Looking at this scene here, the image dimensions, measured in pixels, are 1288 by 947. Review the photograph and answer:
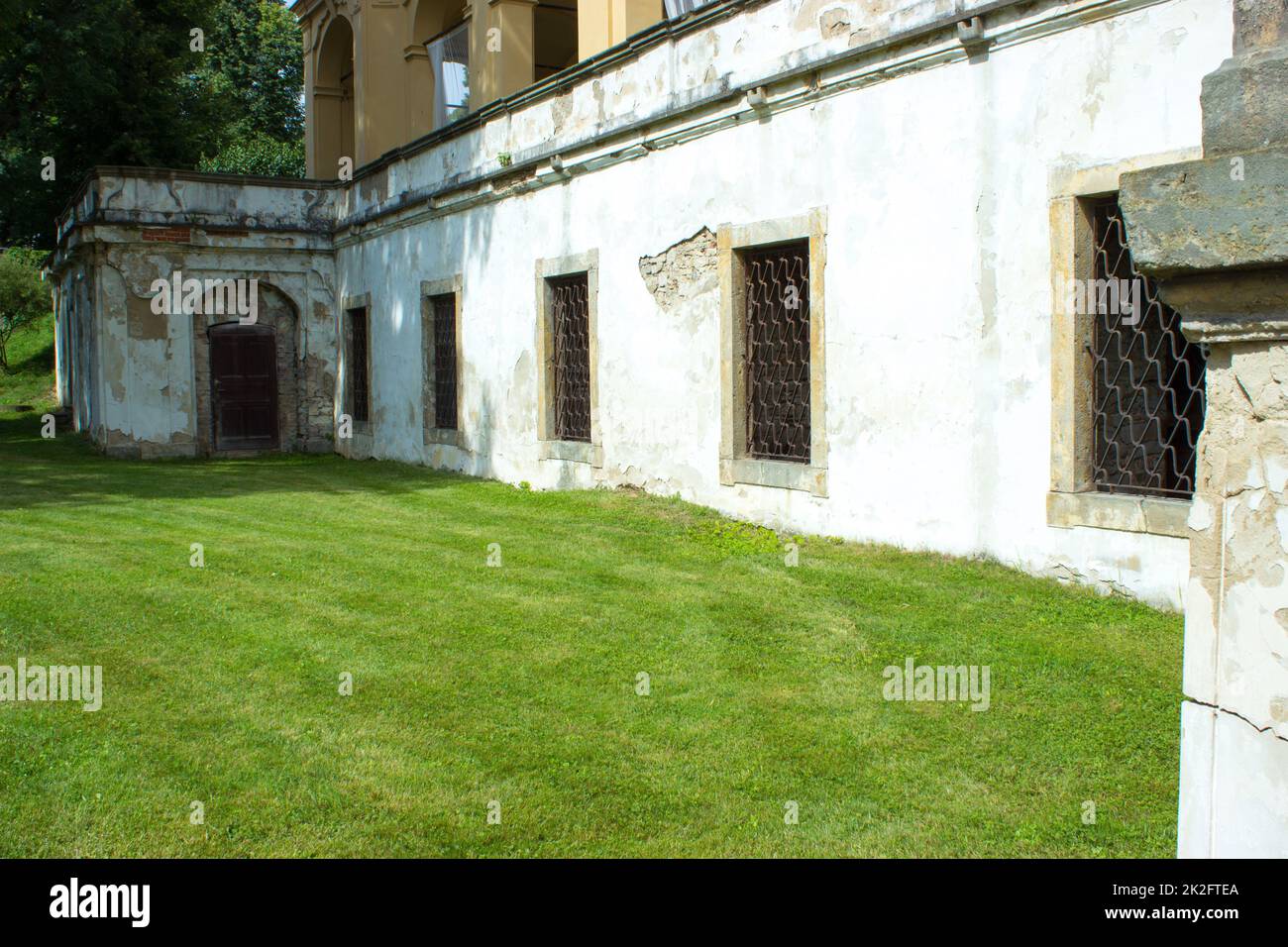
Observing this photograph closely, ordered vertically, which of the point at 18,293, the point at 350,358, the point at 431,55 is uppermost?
the point at 431,55

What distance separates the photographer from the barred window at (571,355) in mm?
12672

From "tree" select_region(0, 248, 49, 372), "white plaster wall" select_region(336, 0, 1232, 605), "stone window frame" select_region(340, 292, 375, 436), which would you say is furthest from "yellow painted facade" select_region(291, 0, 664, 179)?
"tree" select_region(0, 248, 49, 372)

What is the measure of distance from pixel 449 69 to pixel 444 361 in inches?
282

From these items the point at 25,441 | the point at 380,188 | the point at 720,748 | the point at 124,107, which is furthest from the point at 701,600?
the point at 124,107

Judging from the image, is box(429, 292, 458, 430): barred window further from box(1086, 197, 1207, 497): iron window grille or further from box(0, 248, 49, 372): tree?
box(0, 248, 49, 372): tree

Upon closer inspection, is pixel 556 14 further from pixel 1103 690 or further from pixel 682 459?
pixel 1103 690

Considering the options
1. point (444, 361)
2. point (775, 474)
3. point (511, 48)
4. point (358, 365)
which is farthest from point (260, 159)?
point (775, 474)

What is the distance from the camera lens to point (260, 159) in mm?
34156

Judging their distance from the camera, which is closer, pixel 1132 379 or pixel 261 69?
pixel 1132 379

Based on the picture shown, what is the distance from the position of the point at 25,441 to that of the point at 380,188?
827 centimetres

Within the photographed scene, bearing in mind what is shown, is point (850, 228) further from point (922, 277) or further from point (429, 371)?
point (429, 371)

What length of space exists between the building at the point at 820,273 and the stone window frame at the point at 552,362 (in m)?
0.04

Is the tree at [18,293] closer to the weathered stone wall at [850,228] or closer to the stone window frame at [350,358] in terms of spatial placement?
the stone window frame at [350,358]

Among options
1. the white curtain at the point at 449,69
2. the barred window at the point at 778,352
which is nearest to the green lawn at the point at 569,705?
the barred window at the point at 778,352
